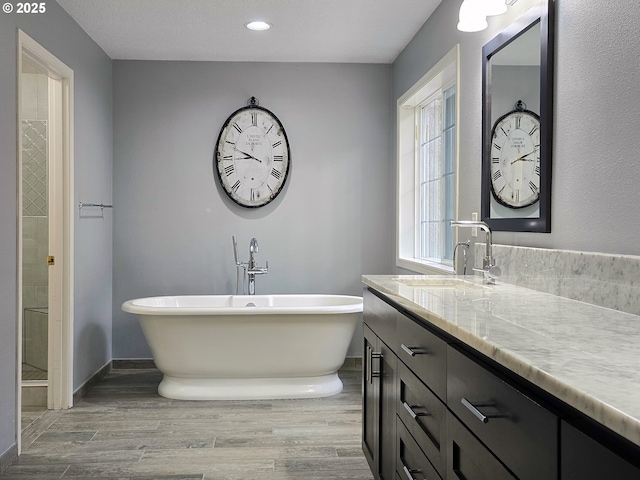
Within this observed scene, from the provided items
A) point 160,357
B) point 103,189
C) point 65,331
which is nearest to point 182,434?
point 160,357

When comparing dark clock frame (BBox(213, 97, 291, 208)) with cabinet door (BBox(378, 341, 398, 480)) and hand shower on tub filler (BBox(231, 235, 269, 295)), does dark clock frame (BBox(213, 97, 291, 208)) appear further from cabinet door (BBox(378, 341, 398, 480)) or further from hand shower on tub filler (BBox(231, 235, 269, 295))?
cabinet door (BBox(378, 341, 398, 480))

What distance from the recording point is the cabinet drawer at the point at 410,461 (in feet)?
5.42

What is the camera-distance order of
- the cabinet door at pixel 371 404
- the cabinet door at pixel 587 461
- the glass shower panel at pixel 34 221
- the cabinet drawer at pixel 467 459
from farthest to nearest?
the glass shower panel at pixel 34 221 < the cabinet door at pixel 371 404 < the cabinet drawer at pixel 467 459 < the cabinet door at pixel 587 461

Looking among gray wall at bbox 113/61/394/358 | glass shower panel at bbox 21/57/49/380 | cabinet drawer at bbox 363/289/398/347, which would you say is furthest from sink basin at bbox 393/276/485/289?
glass shower panel at bbox 21/57/49/380

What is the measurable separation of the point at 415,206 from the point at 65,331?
2588 mm

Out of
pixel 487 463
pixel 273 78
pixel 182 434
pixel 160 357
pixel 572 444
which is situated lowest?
pixel 182 434

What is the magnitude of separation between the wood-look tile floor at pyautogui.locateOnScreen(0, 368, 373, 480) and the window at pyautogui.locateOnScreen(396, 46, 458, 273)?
1.13m

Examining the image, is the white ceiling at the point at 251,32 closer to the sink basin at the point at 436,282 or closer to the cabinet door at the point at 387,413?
the sink basin at the point at 436,282

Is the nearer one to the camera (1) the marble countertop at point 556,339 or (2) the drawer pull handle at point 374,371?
(1) the marble countertop at point 556,339

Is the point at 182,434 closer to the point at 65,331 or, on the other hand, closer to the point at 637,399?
the point at 65,331

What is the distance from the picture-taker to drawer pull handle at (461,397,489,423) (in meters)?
1.17

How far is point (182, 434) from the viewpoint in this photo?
327 centimetres

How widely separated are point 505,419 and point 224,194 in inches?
154

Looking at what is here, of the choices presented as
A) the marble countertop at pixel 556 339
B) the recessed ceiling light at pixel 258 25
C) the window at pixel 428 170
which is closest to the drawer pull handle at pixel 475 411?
the marble countertop at pixel 556 339
